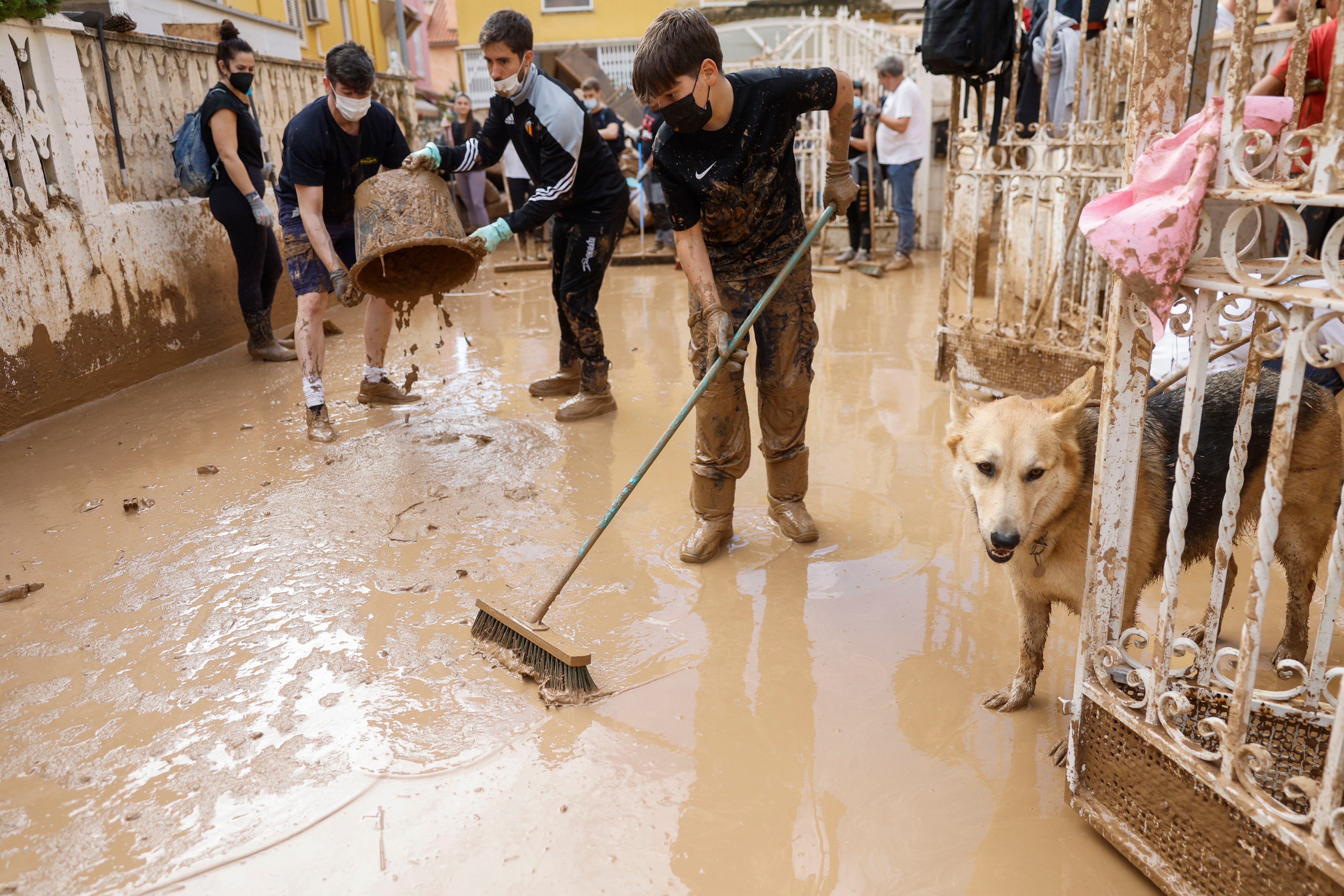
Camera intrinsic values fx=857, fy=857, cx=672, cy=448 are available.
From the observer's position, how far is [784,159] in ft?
11.8

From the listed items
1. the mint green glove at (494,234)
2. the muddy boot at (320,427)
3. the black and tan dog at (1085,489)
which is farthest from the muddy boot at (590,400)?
the black and tan dog at (1085,489)

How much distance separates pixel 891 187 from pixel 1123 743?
9708mm

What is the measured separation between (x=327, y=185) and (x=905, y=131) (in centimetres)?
682

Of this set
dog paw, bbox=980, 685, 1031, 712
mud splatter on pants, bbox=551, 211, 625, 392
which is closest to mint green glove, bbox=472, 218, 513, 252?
mud splatter on pants, bbox=551, 211, 625, 392

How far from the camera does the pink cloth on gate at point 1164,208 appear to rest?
5.66 feet

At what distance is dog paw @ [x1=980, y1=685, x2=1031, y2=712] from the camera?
273 cm

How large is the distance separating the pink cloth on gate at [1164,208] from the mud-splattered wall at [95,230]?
610cm

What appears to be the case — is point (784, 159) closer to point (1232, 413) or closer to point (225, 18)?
point (1232, 413)

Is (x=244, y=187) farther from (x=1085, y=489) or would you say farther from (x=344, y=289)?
(x=1085, y=489)

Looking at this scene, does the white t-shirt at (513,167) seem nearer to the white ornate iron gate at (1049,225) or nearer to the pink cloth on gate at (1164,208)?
the white ornate iron gate at (1049,225)

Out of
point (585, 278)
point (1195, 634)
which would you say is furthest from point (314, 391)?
point (1195, 634)

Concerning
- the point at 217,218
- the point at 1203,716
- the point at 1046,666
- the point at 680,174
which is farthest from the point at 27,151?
the point at 1203,716

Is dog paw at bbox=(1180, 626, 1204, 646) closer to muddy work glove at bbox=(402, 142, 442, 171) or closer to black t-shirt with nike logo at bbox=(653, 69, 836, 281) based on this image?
black t-shirt with nike logo at bbox=(653, 69, 836, 281)

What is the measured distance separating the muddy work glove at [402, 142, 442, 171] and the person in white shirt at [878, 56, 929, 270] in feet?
21.4
